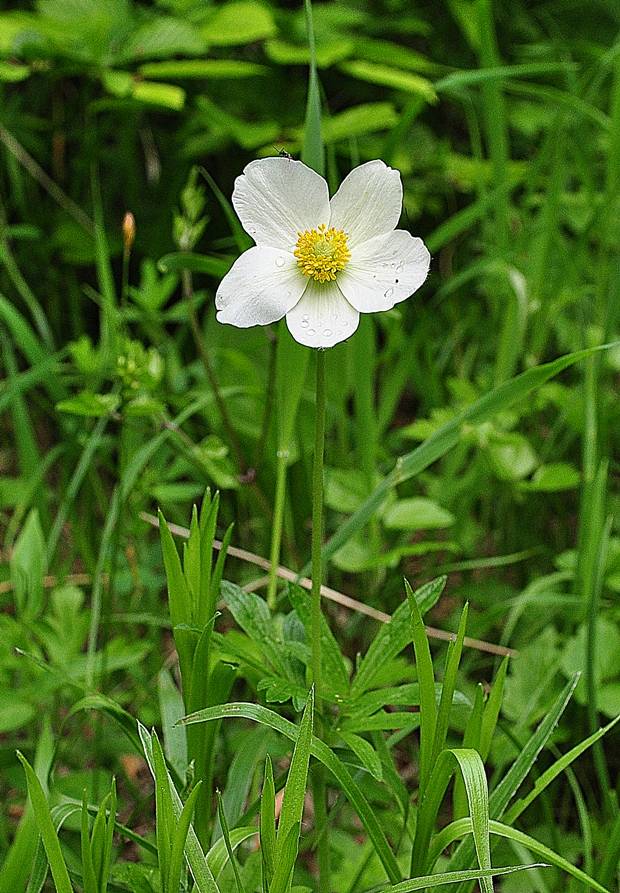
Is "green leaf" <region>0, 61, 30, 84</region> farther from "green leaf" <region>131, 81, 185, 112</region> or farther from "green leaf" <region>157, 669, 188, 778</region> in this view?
"green leaf" <region>157, 669, 188, 778</region>

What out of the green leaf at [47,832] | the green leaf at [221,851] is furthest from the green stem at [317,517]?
the green leaf at [47,832]

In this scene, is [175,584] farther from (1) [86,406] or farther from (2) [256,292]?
(1) [86,406]

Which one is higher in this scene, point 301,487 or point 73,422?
point 73,422

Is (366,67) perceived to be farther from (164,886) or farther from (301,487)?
(164,886)

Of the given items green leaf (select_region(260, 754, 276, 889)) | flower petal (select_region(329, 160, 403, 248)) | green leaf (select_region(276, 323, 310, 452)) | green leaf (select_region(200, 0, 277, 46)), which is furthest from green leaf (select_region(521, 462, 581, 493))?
green leaf (select_region(200, 0, 277, 46))

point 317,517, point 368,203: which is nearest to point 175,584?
point 317,517

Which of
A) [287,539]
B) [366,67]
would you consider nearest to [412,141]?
[366,67]
